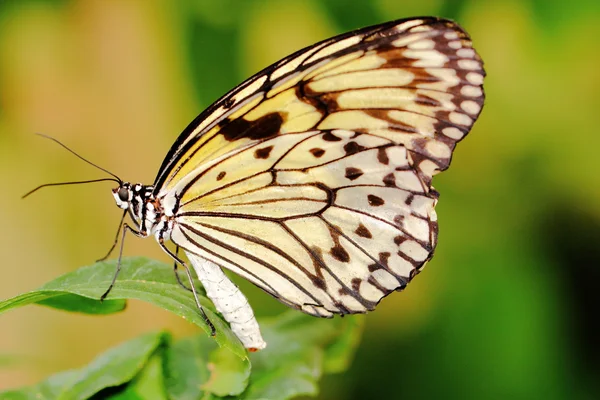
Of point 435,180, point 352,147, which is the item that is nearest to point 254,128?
point 352,147

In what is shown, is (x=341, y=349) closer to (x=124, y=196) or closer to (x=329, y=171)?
(x=329, y=171)

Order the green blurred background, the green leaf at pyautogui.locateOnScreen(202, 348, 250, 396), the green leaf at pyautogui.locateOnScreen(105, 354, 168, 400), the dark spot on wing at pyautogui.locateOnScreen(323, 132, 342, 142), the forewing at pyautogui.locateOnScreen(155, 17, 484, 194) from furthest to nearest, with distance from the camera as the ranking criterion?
1. the green blurred background
2. the dark spot on wing at pyautogui.locateOnScreen(323, 132, 342, 142)
3. the forewing at pyautogui.locateOnScreen(155, 17, 484, 194)
4. the green leaf at pyautogui.locateOnScreen(202, 348, 250, 396)
5. the green leaf at pyautogui.locateOnScreen(105, 354, 168, 400)

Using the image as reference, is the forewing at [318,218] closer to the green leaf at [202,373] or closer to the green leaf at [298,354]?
the green leaf at [298,354]

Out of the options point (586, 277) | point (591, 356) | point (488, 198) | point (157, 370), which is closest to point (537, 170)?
point (488, 198)

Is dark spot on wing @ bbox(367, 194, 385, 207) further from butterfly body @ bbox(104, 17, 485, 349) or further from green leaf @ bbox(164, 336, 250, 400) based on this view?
green leaf @ bbox(164, 336, 250, 400)

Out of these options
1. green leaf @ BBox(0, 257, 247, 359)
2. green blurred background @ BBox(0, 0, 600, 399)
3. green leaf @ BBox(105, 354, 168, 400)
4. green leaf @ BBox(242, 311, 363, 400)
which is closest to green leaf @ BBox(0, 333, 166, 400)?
green leaf @ BBox(105, 354, 168, 400)

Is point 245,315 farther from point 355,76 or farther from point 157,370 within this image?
point 355,76

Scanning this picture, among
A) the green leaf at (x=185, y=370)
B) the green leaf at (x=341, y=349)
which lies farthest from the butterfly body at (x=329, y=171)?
the green leaf at (x=185, y=370)
